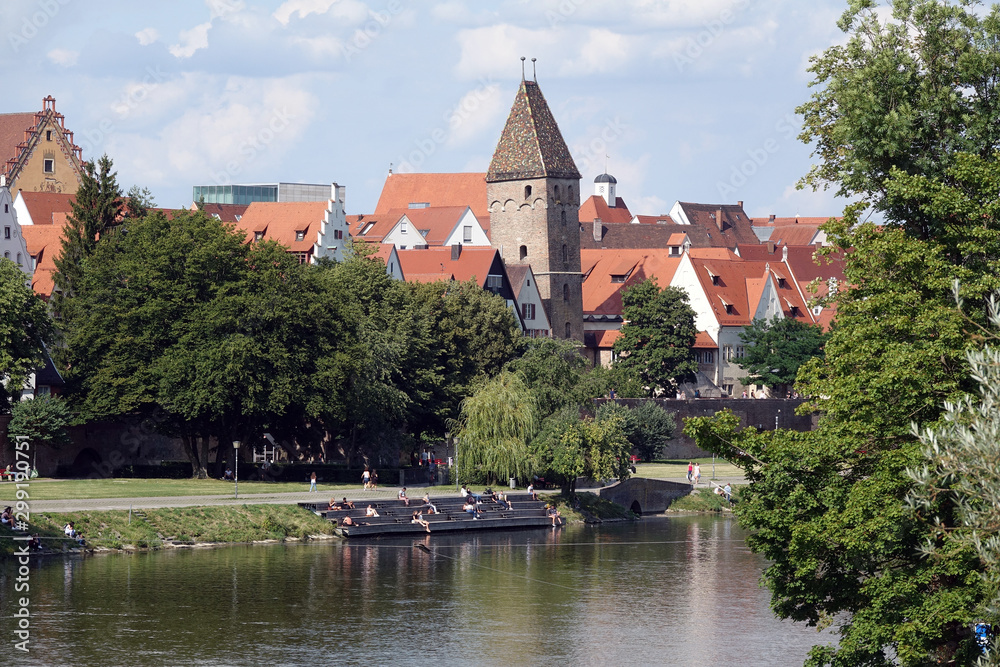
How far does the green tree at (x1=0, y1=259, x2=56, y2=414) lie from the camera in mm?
63906

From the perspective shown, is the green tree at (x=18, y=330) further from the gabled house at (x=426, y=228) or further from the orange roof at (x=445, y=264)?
the gabled house at (x=426, y=228)

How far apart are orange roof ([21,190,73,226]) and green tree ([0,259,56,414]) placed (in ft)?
183

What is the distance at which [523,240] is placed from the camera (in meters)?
113

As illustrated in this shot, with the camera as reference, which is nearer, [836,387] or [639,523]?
[836,387]

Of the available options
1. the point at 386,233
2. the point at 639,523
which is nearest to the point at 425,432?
the point at 639,523

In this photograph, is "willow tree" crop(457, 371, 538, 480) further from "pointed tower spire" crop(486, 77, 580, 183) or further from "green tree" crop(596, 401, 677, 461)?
"pointed tower spire" crop(486, 77, 580, 183)

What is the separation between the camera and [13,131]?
423 feet

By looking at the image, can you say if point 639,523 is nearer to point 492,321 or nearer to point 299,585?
point 492,321

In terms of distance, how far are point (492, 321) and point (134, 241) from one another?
22.7 meters

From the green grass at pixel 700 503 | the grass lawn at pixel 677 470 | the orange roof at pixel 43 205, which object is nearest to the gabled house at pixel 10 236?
the orange roof at pixel 43 205

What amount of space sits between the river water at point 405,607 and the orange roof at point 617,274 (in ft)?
204

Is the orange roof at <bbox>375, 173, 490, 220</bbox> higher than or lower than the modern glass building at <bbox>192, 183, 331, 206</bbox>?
lower

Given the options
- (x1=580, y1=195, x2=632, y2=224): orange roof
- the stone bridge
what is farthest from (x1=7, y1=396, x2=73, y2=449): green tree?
(x1=580, y1=195, x2=632, y2=224): orange roof

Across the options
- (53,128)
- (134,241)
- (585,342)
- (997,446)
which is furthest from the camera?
(53,128)
